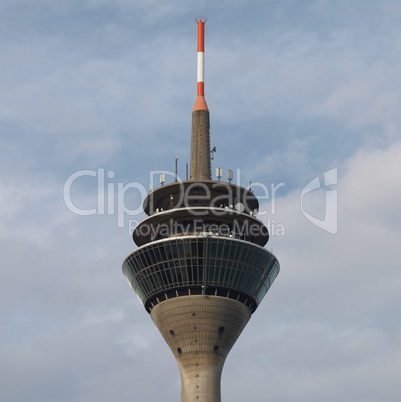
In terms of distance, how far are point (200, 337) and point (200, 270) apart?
10106mm

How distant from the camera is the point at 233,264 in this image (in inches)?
6171

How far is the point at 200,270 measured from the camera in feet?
511

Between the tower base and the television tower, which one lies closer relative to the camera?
the tower base

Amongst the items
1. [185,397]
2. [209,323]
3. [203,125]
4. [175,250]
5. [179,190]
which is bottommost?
[185,397]

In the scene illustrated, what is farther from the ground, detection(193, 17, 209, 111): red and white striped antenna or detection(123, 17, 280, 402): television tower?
detection(193, 17, 209, 111): red and white striped antenna

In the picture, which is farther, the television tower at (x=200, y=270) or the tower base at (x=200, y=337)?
the television tower at (x=200, y=270)

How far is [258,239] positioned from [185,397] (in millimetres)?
28489

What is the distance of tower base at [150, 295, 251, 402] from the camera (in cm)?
15338

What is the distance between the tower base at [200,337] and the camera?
6038 inches

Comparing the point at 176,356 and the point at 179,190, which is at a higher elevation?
the point at 179,190

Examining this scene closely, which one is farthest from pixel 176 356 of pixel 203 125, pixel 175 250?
pixel 203 125

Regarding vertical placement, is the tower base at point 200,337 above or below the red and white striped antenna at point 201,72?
below

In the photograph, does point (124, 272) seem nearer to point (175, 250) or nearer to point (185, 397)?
point (175, 250)

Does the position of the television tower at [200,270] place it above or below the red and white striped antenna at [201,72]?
below
